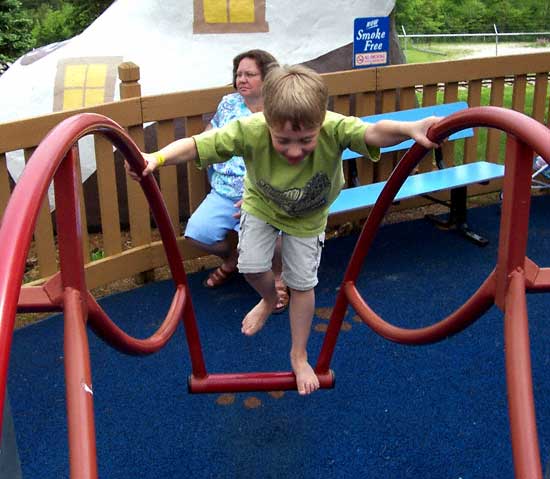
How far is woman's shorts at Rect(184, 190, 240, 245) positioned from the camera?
3.73m

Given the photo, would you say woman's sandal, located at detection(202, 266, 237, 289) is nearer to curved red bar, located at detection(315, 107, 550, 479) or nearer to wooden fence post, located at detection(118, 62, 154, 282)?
wooden fence post, located at detection(118, 62, 154, 282)

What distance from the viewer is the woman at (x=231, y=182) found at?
3.71 metres

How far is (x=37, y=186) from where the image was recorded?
1.15 m

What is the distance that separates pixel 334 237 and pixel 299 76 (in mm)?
2794

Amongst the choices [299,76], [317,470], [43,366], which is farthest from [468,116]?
[43,366]

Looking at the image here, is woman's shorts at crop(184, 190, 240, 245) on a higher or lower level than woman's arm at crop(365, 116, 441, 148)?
lower

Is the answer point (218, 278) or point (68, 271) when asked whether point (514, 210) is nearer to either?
point (68, 271)

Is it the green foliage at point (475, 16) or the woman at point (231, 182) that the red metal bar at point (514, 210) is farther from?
the green foliage at point (475, 16)

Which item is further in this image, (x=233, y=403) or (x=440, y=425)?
(x=233, y=403)

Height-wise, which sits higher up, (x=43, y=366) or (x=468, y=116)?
(x=468, y=116)

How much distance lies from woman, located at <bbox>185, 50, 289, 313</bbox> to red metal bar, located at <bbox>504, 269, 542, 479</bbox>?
2207 millimetres

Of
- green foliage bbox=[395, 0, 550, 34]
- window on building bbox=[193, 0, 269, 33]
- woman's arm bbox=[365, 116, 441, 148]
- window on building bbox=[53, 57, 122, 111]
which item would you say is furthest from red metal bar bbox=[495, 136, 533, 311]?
green foliage bbox=[395, 0, 550, 34]

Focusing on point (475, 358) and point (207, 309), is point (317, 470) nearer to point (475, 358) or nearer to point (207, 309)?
point (475, 358)

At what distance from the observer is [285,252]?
255 centimetres
